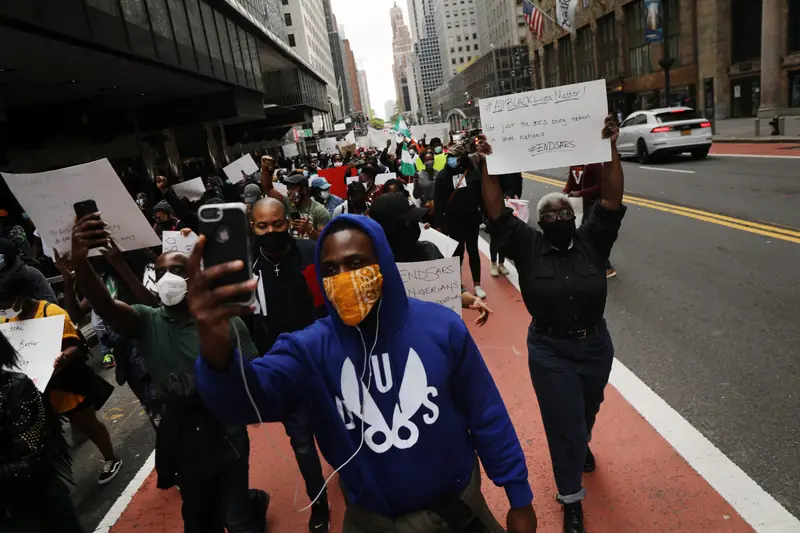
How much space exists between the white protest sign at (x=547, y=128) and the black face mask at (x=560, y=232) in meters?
0.56

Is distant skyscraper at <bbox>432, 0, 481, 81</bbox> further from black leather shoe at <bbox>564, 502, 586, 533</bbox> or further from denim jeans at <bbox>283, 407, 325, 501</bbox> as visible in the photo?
black leather shoe at <bbox>564, 502, 586, 533</bbox>

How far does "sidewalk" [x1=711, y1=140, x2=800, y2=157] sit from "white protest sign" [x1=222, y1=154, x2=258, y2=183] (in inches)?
596

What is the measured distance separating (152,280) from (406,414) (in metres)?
3.13

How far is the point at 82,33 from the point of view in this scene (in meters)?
9.67

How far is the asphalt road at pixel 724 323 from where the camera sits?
12.6 feet

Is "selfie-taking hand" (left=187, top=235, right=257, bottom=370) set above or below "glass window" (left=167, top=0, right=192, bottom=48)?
below

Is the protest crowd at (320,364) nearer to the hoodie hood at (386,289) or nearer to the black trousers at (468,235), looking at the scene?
the hoodie hood at (386,289)

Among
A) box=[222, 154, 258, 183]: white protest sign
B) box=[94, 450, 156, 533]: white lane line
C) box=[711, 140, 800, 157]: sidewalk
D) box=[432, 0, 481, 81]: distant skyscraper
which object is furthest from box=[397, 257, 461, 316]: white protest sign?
box=[432, 0, 481, 81]: distant skyscraper

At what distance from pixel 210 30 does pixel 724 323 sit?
17.0 meters

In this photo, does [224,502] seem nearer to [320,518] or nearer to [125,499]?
[320,518]

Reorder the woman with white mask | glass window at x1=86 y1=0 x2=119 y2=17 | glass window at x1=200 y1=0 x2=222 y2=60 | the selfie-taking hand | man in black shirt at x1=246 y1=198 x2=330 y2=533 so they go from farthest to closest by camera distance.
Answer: glass window at x1=200 y1=0 x2=222 y2=60
glass window at x1=86 y1=0 x2=119 y2=17
man in black shirt at x1=246 y1=198 x2=330 y2=533
the woman with white mask
the selfie-taking hand

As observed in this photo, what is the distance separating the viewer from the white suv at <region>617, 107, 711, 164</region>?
18609 mm

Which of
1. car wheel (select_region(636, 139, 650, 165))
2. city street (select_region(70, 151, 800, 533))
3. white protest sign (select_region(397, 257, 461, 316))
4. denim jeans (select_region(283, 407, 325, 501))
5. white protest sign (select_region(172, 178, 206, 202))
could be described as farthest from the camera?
car wheel (select_region(636, 139, 650, 165))

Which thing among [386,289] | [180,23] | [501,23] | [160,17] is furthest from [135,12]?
[501,23]
